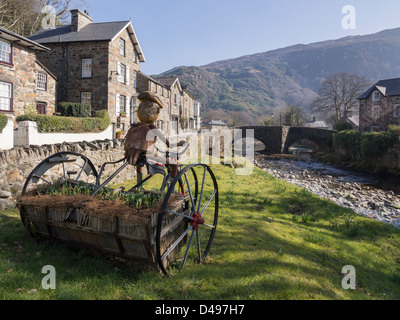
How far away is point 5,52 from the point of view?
15.9m

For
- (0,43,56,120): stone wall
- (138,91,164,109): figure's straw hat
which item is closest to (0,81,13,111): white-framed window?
(0,43,56,120): stone wall

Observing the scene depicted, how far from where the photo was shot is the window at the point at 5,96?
15664 mm

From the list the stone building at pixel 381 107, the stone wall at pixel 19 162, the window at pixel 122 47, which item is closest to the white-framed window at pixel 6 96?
the stone wall at pixel 19 162

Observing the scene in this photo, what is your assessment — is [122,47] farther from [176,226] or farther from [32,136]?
[176,226]

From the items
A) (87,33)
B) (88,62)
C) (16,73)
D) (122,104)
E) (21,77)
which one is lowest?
(122,104)

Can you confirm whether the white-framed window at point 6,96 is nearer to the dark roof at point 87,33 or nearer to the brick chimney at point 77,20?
the dark roof at point 87,33

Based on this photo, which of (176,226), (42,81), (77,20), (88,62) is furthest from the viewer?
(77,20)

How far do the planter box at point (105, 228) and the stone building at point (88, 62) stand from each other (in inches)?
737

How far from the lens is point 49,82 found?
68.6 ft

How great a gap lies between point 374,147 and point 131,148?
1143 inches

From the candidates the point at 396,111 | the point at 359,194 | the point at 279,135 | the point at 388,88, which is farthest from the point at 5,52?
the point at 388,88

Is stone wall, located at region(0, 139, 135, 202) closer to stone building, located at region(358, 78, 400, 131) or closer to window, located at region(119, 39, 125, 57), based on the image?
window, located at region(119, 39, 125, 57)

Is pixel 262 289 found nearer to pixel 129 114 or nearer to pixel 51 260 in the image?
pixel 51 260

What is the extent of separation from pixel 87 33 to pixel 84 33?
29 cm
